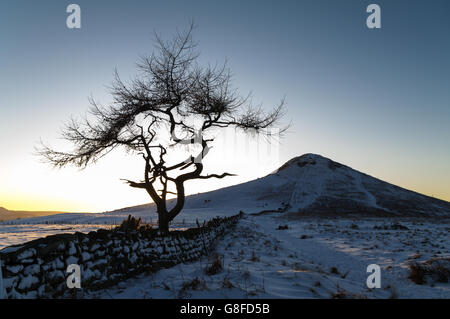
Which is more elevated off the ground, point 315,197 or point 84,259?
point 84,259

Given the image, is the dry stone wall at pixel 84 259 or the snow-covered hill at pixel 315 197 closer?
the dry stone wall at pixel 84 259

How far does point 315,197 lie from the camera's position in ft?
263

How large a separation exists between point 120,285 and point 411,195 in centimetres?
10090

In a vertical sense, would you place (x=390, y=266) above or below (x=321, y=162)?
below

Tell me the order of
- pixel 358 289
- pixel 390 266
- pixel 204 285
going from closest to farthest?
pixel 204 285 < pixel 358 289 < pixel 390 266

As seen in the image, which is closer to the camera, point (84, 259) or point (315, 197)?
point (84, 259)

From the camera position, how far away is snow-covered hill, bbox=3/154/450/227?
68.5 m

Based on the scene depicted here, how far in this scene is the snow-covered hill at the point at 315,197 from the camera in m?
68.5

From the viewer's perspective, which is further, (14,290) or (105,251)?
(105,251)

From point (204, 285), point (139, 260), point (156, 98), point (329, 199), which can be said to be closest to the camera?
point (204, 285)

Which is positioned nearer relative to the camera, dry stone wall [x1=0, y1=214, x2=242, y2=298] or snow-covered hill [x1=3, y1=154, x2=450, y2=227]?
dry stone wall [x1=0, y1=214, x2=242, y2=298]
